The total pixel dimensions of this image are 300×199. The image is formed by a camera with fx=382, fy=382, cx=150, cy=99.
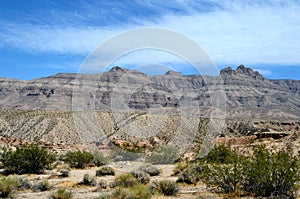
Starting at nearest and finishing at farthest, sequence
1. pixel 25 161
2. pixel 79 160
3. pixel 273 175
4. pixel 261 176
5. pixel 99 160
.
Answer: pixel 273 175 < pixel 261 176 < pixel 25 161 < pixel 79 160 < pixel 99 160

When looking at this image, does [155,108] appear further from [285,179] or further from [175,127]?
[285,179]

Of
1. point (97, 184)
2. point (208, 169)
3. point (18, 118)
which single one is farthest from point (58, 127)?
point (208, 169)

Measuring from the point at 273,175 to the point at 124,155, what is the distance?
27680 mm

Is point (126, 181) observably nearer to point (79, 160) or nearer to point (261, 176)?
point (261, 176)

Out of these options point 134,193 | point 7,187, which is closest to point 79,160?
point 7,187

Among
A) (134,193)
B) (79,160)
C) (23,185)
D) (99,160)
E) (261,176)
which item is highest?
(261,176)

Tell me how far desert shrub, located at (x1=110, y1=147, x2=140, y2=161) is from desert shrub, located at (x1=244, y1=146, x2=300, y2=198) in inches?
1013

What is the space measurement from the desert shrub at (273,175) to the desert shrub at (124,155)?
84.4ft

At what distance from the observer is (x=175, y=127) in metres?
61.2

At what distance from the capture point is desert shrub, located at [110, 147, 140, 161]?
4043 cm

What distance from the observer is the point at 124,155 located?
41.3 meters

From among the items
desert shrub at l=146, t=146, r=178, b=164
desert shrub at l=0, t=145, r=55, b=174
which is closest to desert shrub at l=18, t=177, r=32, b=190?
desert shrub at l=0, t=145, r=55, b=174

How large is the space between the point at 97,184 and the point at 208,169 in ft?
19.6

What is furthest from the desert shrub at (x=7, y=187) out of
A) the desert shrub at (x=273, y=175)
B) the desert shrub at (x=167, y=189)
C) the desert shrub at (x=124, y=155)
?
the desert shrub at (x=124, y=155)
